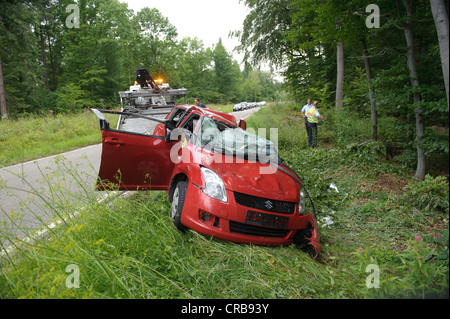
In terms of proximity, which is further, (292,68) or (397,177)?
(292,68)

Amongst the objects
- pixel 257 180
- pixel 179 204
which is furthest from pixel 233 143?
pixel 179 204

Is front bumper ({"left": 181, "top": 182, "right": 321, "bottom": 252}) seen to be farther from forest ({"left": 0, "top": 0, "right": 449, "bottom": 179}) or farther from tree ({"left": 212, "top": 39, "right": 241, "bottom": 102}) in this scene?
tree ({"left": 212, "top": 39, "right": 241, "bottom": 102})

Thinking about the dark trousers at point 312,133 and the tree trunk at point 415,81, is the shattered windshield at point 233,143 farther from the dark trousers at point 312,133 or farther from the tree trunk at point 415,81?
the dark trousers at point 312,133

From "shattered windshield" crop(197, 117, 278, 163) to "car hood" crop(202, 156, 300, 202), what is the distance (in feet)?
0.96

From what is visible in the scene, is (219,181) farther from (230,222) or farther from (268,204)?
(268,204)

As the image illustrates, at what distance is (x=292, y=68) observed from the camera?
51.9ft

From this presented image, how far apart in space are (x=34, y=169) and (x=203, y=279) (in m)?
6.29

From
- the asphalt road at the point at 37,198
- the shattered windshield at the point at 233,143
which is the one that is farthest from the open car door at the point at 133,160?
the shattered windshield at the point at 233,143

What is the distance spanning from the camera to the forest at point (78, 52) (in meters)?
18.4

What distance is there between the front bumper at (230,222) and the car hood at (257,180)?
0.55 feet

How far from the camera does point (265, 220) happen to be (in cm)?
271

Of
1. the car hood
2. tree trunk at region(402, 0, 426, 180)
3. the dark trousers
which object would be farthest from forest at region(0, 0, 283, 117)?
the car hood
